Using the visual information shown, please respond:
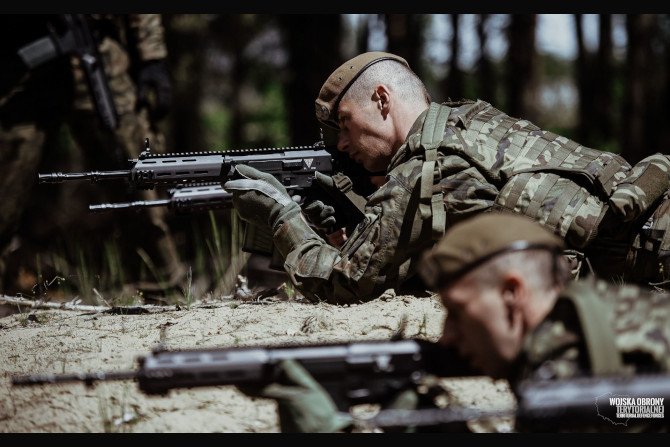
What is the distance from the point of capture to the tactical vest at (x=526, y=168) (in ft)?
13.1

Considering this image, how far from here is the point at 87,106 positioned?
6.27 m

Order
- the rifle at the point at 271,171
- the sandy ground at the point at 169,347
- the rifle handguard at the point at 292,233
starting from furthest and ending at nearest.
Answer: the rifle at the point at 271,171, the rifle handguard at the point at 292,233, the sandy ground at the point at 169,347

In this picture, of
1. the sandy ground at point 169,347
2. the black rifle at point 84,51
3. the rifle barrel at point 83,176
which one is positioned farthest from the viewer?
the black rifle at point 84,51

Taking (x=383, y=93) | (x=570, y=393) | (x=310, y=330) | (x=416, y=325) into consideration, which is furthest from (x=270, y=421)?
(x=383, y=93)

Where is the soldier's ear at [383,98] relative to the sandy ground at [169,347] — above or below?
above

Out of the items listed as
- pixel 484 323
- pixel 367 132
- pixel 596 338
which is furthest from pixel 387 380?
pixel 367 132

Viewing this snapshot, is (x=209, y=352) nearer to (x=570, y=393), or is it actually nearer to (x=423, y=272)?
(x=423, y=272)

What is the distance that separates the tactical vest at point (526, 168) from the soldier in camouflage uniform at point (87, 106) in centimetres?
298

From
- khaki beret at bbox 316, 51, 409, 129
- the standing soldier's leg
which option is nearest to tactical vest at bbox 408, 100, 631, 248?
khaki beret at bbox 316, 51, 409, 129

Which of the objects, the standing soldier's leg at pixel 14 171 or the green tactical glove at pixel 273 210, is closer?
the green tactical glove at pixel 273 210

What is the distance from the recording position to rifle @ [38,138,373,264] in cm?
465

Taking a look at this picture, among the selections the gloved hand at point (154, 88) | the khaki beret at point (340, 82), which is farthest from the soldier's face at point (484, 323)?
the gloved hand at point (154, 88)

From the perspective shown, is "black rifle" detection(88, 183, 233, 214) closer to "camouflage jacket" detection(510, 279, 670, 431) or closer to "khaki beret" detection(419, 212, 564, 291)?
"khaki beret" detection(419, 212, 564, 291)

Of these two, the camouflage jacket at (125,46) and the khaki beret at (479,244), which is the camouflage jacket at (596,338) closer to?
the khaki beret at (479,244)
